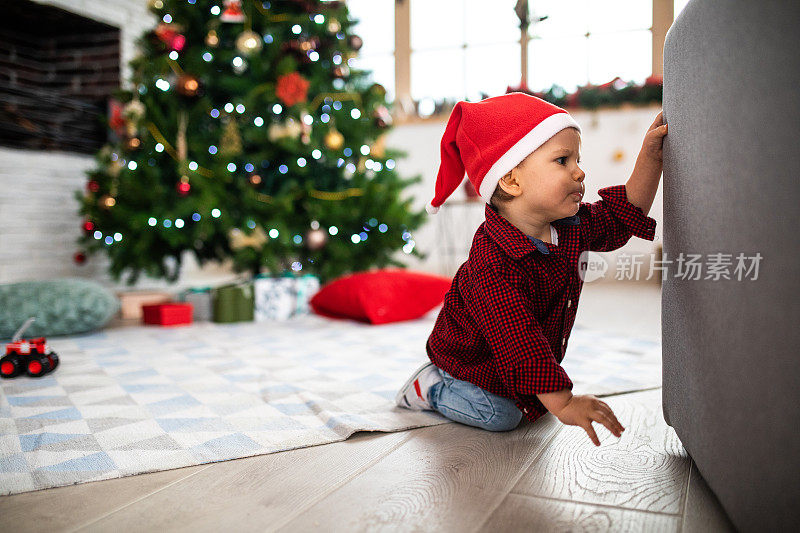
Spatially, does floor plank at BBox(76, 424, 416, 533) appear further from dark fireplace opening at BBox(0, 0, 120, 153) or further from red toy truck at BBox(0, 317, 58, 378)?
dark fireplace opening at BBox(0, 0, 120, 153)

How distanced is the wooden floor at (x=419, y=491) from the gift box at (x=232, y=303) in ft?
5.33

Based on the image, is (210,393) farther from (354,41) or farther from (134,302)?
(354,41)

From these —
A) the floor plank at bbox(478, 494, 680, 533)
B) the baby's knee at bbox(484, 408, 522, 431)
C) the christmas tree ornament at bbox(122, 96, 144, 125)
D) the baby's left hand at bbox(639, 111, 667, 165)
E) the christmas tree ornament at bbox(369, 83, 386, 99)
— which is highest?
the christmas tree ornament at bbox(369, 83, 386, 99)

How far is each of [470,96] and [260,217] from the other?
2.82m

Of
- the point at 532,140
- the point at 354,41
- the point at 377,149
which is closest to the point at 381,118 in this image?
the point at 377,149

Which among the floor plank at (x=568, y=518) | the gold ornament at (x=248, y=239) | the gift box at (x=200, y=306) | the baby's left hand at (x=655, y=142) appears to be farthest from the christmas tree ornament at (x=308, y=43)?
the floor plank at (x=568, y=518)

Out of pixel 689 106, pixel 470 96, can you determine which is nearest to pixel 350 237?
pixel 689 106

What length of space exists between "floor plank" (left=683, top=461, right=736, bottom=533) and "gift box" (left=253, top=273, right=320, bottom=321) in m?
2.04

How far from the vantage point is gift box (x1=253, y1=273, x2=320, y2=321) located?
2643mm

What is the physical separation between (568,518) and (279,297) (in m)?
2.06

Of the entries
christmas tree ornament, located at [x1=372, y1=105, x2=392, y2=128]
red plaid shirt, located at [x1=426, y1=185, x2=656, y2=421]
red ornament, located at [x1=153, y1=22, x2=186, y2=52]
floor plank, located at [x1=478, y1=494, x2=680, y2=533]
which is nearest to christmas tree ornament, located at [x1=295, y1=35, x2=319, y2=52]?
christmas tree ornament, located at [x1=372, y1=105, x2=392, y2=128]

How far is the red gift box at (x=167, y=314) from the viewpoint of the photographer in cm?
248

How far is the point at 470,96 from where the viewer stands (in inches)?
198

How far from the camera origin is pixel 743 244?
0.65 meters
